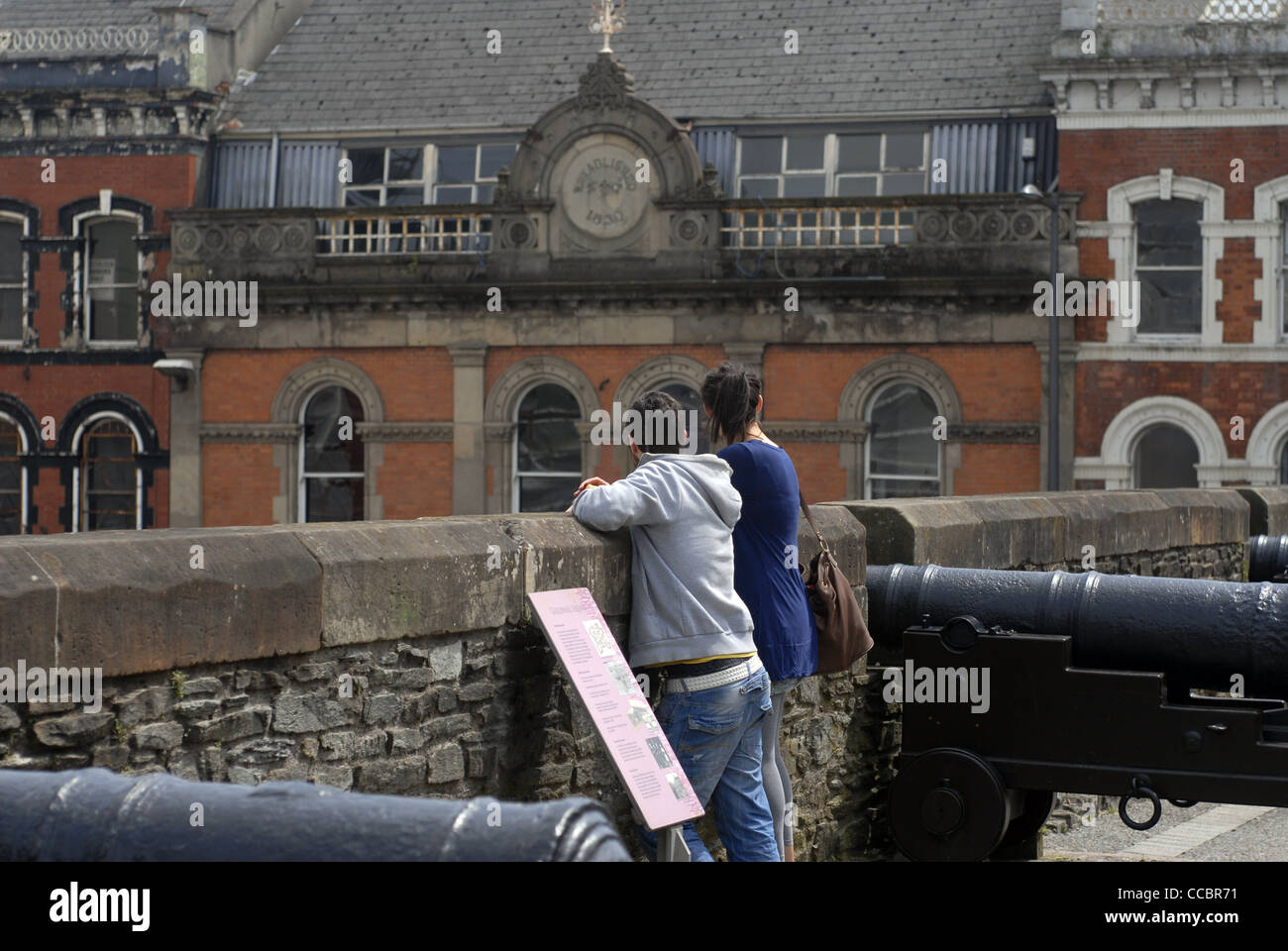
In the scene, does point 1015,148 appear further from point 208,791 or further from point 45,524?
point 208,791

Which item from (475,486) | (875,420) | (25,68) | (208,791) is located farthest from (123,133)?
(208,791)

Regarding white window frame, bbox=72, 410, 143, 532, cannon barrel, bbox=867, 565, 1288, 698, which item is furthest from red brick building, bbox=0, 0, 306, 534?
cannon barrel, bbox=867, 565, 1288, 698

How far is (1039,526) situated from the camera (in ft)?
34.0

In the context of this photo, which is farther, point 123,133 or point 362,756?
point 123,133

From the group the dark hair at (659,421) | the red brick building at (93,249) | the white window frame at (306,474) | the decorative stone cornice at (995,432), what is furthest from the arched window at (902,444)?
the dark hair at (659,421)

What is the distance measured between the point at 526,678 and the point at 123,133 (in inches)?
1119

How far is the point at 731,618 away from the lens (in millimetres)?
5719

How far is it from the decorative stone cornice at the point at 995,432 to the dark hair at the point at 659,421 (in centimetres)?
2338

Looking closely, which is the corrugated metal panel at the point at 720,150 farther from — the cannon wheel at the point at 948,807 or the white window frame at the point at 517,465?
the cannon wheel at the point at 948,807

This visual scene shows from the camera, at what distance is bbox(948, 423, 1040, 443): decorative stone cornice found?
28656mm

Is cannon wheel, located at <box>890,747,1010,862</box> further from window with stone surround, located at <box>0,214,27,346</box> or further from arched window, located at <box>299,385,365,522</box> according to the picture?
window with stone surround, located at <box>0,214,27,346</box>

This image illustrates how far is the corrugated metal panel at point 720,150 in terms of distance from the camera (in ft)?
103

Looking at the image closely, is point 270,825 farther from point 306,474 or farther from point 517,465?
point 306,474

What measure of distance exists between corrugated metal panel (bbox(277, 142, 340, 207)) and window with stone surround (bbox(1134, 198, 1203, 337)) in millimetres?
13480
